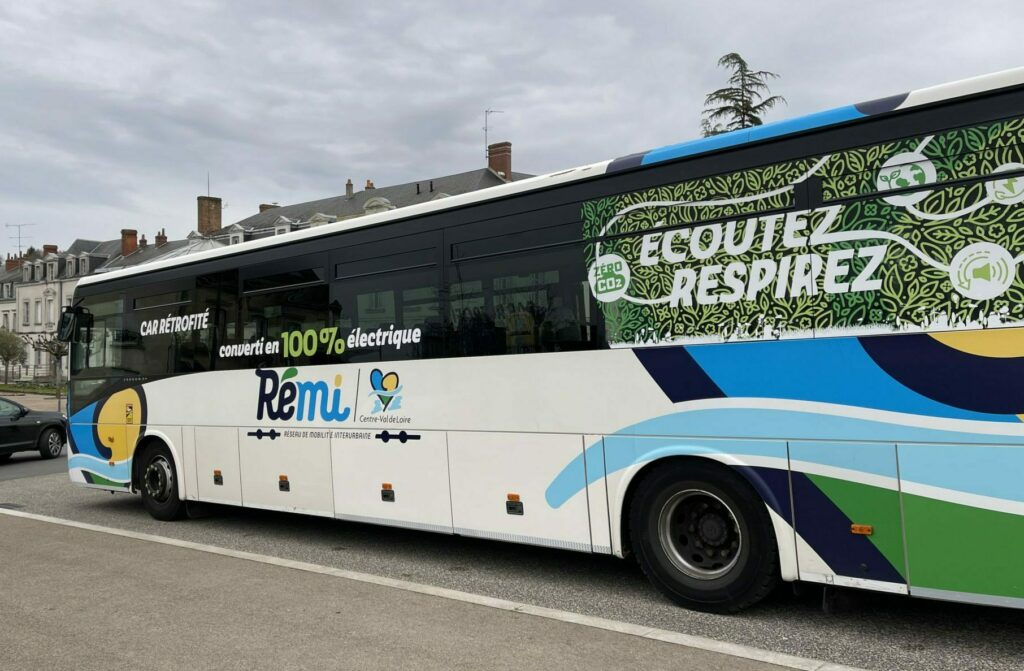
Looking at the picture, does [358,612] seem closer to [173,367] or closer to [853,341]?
[853,341]

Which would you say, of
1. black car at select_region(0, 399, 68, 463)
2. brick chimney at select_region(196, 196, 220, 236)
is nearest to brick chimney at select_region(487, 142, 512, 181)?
brick chimney at select_region(196, 196, 220, 236)

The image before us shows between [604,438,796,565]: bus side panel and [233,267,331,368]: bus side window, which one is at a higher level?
[233,267,331,368]: bus side window

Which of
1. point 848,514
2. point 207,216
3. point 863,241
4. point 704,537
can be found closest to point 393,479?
point 704,537

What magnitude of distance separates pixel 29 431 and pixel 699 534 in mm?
17041

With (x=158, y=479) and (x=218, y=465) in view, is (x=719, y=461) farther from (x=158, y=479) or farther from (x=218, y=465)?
(x=158, y=479)

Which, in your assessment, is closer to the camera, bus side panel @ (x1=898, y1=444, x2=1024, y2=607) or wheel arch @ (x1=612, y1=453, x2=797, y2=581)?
bus side panel @ (x1=898, y1=444, x2=1024, y2=607)

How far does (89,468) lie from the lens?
35.2 ft

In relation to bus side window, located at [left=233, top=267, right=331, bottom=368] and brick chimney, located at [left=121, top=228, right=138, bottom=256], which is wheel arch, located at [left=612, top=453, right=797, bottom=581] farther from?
brick chimney, located at [left=121, top=228, right=138, bottom=256]

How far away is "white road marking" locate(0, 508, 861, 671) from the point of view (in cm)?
451

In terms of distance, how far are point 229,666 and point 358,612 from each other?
117 cm

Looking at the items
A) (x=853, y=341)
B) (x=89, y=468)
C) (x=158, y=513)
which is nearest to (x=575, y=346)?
(x=853, y=341)

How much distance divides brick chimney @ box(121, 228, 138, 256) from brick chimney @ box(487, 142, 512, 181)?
35.9 meters

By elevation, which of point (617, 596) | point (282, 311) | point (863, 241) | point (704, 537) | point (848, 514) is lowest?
point (617, 596)

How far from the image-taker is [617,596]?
5992mm
